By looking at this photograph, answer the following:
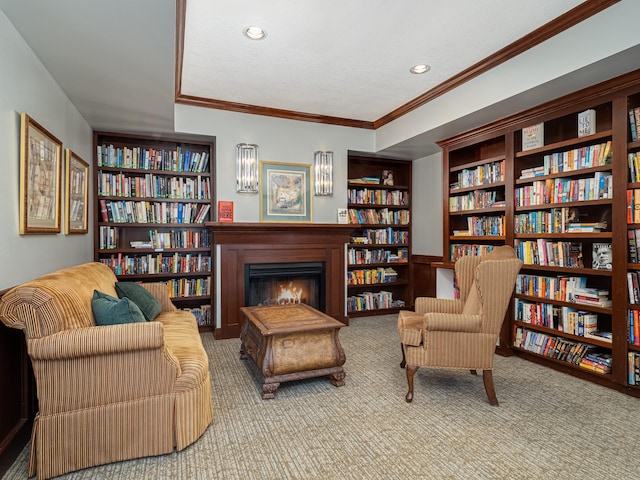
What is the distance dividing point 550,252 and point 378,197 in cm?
266

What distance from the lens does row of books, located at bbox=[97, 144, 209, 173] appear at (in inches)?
167

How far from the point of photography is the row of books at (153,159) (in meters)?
4.25

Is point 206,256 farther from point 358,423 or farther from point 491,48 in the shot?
point 491,48

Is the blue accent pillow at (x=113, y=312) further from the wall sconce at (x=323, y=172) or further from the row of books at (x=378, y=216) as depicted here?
the row of books at (x=378, y=216)

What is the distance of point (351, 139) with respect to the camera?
5.08 m

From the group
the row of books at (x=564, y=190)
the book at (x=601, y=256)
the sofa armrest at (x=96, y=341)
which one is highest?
the row of books at (x=564, y=190)

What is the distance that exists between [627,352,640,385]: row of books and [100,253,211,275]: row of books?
4.25 meters

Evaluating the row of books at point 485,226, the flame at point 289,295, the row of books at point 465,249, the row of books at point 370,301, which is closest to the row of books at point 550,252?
the row of books at point 485,226

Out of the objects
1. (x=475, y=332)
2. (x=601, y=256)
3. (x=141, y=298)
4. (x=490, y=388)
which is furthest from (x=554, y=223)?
(x=141, y=298)

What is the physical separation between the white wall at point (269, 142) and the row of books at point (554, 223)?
7.39 ft

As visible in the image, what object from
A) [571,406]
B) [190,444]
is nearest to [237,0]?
[190,444]

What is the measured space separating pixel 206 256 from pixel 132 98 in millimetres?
2102

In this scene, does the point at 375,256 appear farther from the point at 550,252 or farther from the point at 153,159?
the point at 153,159

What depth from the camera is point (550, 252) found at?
135 inches
